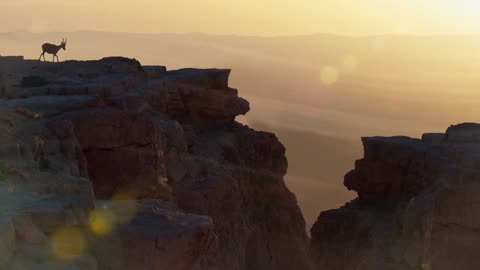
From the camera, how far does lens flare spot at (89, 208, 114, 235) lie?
1172 cm

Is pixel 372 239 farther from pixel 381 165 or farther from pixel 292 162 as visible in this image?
pixel 292 162

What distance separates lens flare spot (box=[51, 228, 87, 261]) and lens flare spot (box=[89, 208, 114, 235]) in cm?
34

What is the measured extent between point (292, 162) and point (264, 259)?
9691cm

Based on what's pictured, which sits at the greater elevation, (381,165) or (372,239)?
(381,165)

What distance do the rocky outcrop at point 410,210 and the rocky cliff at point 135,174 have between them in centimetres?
303

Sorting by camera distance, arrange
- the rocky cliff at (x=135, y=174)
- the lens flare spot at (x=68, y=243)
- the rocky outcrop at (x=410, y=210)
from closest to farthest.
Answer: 1. the lens flare spot at (x=68, y=243)
2. the rocky cliff at (x=135, y=174)
3. the rocky outcrop at (x=410, y=210)

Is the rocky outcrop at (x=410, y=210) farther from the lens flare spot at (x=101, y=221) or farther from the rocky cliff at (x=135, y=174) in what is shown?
the lens flare spot at (x=101, y=221)

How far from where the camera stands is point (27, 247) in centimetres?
1052

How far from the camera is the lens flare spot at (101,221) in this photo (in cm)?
1172

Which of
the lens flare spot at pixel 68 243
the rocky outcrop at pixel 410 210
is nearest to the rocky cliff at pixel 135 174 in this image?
the lens flare spot at pixel 68 243

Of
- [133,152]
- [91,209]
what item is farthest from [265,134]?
[91,209]

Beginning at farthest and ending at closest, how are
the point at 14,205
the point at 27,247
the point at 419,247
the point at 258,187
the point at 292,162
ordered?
the point at 292,162 < the point at 258,187 < the point at 419,247 < the point at 14,205 < the point at 27,247

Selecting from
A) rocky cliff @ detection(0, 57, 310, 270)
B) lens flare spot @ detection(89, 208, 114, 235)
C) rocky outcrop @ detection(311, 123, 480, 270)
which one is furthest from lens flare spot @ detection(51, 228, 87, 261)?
rocky outcrop @ detection(311, 123, 480, 270)

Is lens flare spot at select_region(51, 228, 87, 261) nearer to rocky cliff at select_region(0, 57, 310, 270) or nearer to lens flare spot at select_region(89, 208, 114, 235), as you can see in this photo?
rocky cliff at select_region(0, 57, 310, 270)
